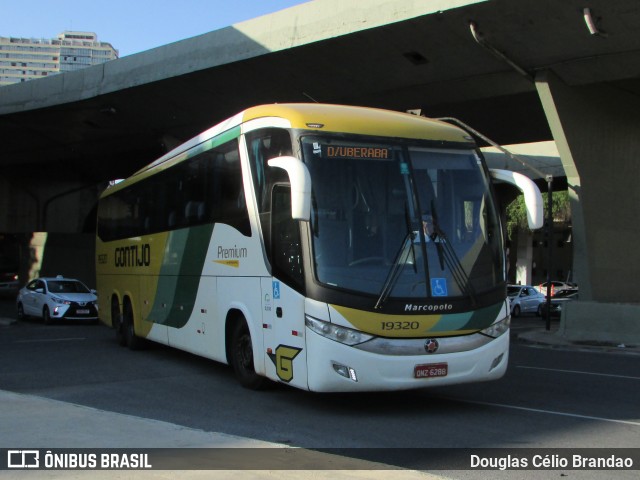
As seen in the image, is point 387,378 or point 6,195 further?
point 6,195

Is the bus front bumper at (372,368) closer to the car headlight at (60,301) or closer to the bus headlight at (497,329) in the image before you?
the bus headlight at (497,329)

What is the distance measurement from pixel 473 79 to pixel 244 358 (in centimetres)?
1410

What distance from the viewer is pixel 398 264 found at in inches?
344

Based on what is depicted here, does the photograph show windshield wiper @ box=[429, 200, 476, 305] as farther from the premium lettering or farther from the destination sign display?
the premium lettering

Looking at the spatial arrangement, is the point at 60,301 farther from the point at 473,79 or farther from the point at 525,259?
the point at 525,259

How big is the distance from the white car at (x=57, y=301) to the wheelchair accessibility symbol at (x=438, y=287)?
1824 centimetres

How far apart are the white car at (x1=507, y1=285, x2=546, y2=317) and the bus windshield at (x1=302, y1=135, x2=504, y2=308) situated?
100 ft

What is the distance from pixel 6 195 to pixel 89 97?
2193 centimetres

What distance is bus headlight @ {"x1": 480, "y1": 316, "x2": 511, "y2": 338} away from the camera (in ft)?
29.9

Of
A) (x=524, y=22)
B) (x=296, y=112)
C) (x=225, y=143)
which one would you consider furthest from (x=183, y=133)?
A: (x=296, y=112)

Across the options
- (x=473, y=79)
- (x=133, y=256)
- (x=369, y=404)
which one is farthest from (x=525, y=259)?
(x=369, y=404)

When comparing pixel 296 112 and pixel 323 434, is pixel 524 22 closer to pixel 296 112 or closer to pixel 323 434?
pixel 296 112

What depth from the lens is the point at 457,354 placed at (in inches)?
347

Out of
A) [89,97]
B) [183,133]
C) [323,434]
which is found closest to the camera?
[323,434]
